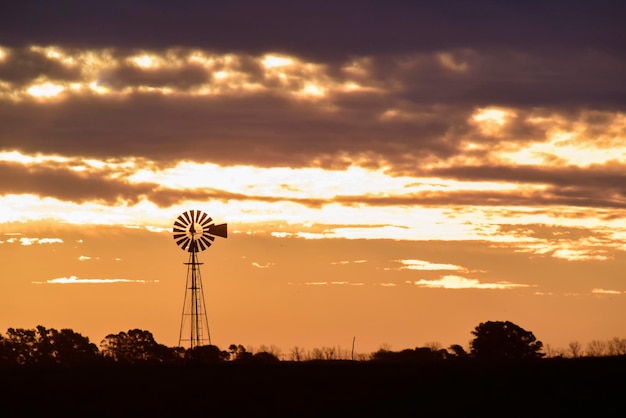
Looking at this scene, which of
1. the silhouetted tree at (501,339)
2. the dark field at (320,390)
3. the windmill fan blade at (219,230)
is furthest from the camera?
the silhouetted tree at (501,339)

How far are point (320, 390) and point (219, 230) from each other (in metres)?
28.5

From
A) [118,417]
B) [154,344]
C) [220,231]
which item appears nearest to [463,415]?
[118,417]

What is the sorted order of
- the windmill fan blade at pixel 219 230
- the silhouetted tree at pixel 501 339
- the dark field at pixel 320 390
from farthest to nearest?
1. the silhouetted tree at pixel 501 339
2. the windmill fan blade at pixel 219 230
3. the dark field at pixel 320 390

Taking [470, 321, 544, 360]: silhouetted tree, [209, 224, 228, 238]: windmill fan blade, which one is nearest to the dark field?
[209, 224, 228, 238]: windmill fan blade

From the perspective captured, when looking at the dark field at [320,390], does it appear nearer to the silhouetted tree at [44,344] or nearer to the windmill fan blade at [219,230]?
the windmill fan blade at [219,230]

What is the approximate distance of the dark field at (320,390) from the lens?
52875mm

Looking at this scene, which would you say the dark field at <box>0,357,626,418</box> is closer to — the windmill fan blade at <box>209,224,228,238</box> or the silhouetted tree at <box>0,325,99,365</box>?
the windmill fan blade at <box>209,224,228,238</box>

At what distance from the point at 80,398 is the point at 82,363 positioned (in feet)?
23.7

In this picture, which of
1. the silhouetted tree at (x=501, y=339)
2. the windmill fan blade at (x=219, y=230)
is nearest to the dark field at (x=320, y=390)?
the windmill fan blade at (x=219, y=230)

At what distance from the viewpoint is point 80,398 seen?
178 ft

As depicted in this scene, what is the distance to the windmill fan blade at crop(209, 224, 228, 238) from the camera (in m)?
81.0

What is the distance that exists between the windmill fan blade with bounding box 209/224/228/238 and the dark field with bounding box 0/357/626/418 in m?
23.2

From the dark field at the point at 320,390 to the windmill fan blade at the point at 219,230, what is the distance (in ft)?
76.2

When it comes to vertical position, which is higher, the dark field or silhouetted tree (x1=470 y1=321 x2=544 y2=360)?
silhouetted tree (x1=470 y1=321 x2=544 y2=360)
